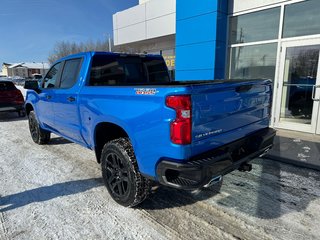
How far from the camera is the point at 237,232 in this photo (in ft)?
8.39

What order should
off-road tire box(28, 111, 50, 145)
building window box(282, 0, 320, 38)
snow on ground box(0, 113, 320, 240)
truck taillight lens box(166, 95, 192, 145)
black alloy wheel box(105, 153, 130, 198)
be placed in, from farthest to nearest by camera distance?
building window box(282, 0, 320, 38) → off-road tire box(28, 111, 50, 145) → black alloy wheel box(105, 153, 130, 198) → snow on ground box(0, 113, 320, 240) → truck taillight lens box(166, 95, 192, 145)

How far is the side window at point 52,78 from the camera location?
15.6 feet

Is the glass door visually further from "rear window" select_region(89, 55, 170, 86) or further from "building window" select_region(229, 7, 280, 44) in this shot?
"rear window" select_region(89, 55, 170, 86)

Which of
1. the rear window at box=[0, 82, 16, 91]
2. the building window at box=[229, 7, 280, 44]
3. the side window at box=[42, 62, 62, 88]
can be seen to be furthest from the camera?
the rear window at box=[0, 82, 16, 91]

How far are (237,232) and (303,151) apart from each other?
336 cm

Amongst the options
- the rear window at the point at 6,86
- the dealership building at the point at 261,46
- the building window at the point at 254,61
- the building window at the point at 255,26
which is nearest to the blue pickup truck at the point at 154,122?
the dealership building at the point at 261,46

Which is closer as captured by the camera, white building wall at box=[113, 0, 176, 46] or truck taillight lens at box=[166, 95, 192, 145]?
truck taillight lens at box=[166, 95, 192, 145]

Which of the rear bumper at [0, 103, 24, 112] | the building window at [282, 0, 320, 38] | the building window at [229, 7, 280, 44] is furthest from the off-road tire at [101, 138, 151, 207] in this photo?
the rear bumper at [0, 103, 24, 112]

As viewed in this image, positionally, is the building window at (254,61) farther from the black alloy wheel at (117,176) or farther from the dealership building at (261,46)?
the black alloy wheel at (117,176)

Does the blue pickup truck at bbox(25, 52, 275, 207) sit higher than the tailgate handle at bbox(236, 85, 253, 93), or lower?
lower

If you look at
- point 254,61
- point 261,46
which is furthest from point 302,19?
point 254,61

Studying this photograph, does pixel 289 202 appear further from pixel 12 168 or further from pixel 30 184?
pixel 12 168

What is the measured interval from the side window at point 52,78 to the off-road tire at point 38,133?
1.17 meters

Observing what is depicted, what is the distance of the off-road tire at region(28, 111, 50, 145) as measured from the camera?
5883mm
